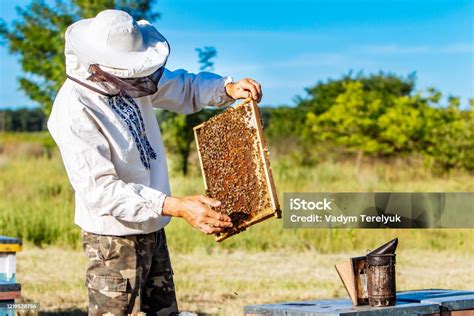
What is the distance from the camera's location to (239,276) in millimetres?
7691

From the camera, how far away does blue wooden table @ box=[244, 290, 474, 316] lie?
3.29 metres

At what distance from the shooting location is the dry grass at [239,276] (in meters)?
6.67

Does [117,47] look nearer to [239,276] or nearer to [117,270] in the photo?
[117,270]

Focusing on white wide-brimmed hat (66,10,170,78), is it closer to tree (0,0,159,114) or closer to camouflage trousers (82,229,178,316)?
camouflage trousers (82,229,178,316)

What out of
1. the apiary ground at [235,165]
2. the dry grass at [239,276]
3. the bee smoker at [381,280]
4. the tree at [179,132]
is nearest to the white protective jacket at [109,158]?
the apiary ground at [235,165]

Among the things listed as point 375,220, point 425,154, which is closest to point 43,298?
point 375,220

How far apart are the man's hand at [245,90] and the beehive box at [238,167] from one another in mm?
33

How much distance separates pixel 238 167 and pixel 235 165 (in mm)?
19

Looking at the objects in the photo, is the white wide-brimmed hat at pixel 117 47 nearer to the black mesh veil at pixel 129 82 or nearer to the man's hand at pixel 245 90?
the black mesh veil at pixel 129 82

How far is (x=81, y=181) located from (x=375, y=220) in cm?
449

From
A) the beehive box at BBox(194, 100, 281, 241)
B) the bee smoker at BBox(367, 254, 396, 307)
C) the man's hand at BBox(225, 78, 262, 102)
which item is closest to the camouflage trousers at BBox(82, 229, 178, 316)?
the beehive box at BBox(194, 100, 281, 241)

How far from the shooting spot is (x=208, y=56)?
1175 cm

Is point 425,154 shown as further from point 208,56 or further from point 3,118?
point 3,118

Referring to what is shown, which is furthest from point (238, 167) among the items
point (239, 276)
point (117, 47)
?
point (239, 276)
